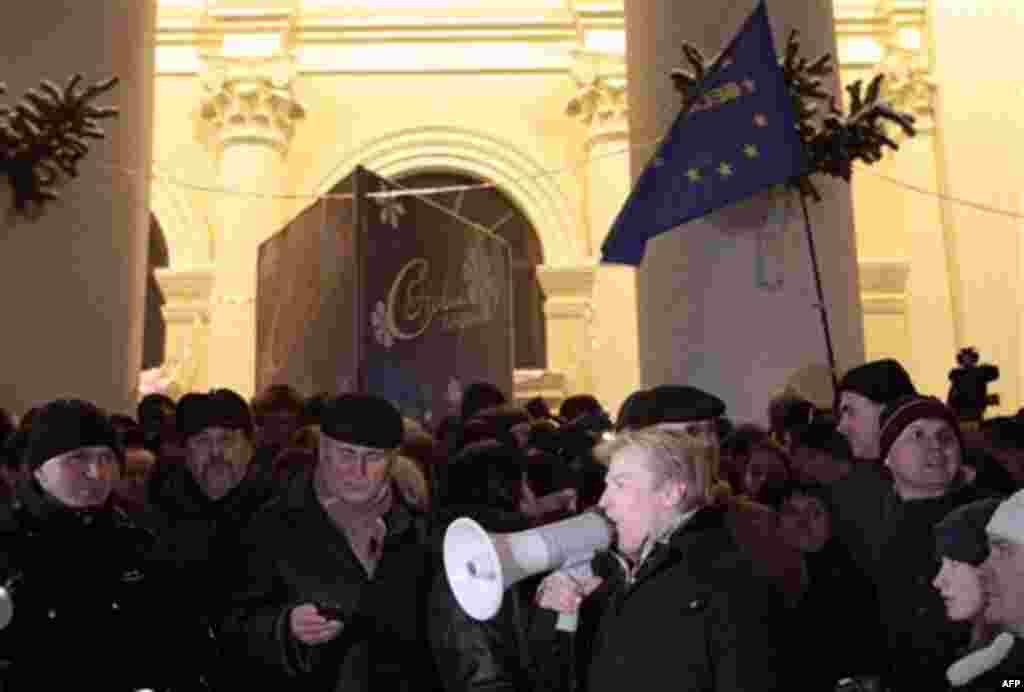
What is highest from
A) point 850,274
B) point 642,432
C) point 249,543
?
point 850,274

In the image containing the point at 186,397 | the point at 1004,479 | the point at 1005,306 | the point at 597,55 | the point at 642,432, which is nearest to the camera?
the point at 642,432

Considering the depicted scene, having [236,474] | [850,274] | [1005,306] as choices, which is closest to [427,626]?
[236,474]

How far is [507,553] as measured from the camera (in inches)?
93.8

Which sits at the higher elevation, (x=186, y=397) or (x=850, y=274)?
(x=850, y=274)

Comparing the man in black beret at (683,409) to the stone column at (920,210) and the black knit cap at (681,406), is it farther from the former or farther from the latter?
the stone column at (920,210)

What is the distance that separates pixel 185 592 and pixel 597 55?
1345 centimetres

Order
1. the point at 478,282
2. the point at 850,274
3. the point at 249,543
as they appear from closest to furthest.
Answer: the point at 249,543 < the point at 850,274 < the point at 478,282

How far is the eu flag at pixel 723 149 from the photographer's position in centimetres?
636

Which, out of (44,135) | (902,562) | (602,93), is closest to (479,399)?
(902,562)

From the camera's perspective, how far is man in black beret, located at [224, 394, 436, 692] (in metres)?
3.36

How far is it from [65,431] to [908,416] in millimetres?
2565

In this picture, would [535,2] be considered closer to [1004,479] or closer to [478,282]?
[478,282]

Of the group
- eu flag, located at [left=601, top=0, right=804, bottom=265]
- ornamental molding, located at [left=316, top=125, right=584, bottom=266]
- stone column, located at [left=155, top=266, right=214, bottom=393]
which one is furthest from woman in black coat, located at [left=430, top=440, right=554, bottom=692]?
ornamental molding, located at [left=316, top=125, right=584, bottom=266]

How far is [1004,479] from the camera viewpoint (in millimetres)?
4301
